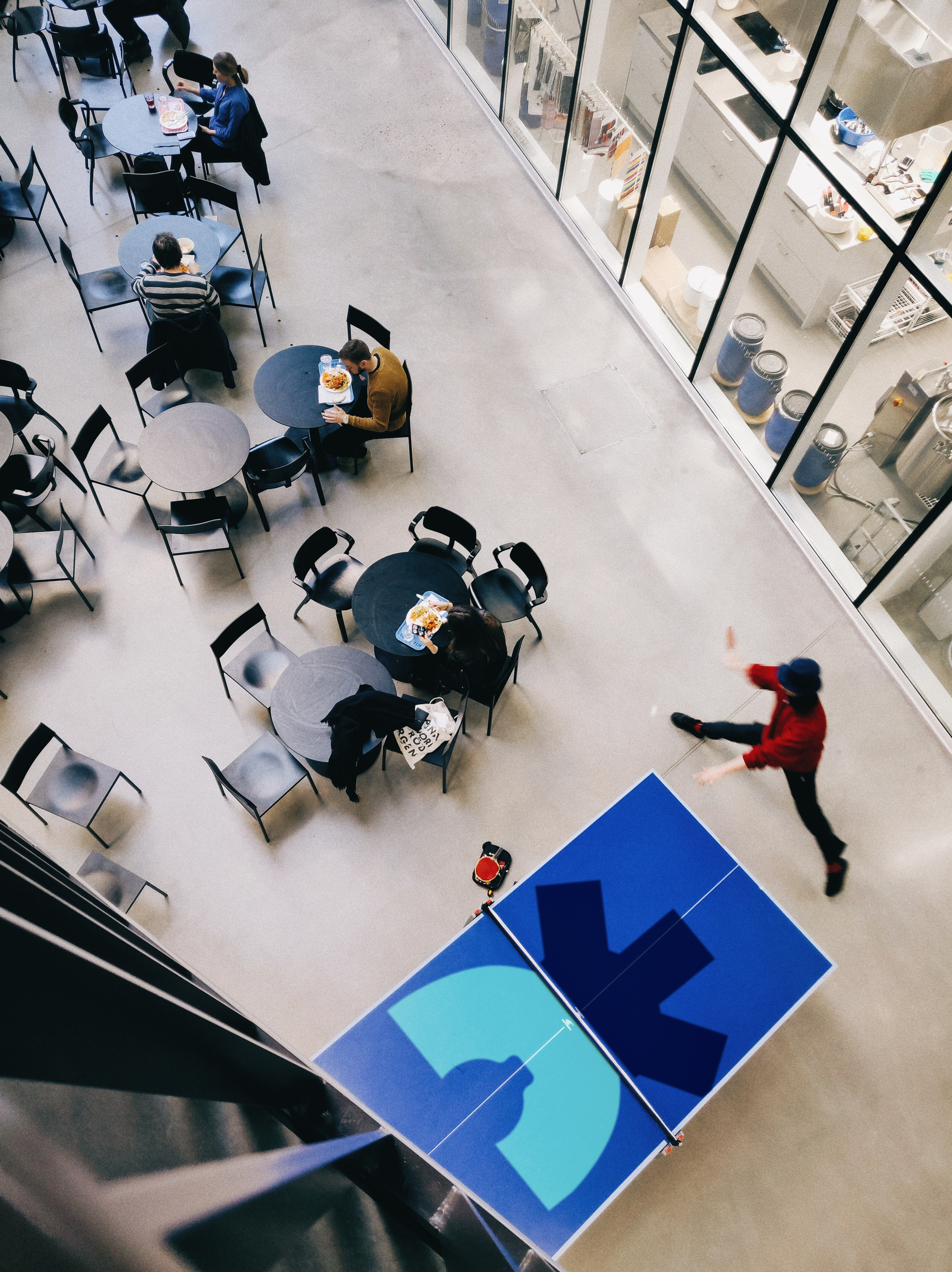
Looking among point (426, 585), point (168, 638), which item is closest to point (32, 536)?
point (168, 638)

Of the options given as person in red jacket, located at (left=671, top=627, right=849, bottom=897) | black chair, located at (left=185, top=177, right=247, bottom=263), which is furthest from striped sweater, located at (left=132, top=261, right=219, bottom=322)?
person in red jacket, located at (left=671, top=627, right=849, bottom=897)

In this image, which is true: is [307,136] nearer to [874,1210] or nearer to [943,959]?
[943,959]

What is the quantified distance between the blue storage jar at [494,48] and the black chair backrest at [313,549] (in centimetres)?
588

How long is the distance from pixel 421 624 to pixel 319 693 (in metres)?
0.80

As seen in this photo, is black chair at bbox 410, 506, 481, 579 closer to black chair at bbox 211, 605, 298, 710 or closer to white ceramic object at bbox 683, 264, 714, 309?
black chair at bbox 211, 605, 298, 710

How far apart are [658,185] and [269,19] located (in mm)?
5659

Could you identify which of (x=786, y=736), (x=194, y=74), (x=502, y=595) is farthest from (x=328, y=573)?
(x=194, y=74)

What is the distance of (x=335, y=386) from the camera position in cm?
685

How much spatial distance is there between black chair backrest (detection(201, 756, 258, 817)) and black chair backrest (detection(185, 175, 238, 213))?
16.1 ft

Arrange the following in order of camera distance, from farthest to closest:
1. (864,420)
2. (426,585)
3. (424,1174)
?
(864,420) → (426,585) → (424,1174)

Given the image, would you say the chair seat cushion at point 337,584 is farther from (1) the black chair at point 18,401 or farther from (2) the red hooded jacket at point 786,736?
(2) the red hooded jacket at point 786,736

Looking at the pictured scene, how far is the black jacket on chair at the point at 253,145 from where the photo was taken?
8047 mm

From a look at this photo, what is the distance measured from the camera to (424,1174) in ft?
4.05

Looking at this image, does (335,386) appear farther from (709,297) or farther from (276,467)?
(709,297)
